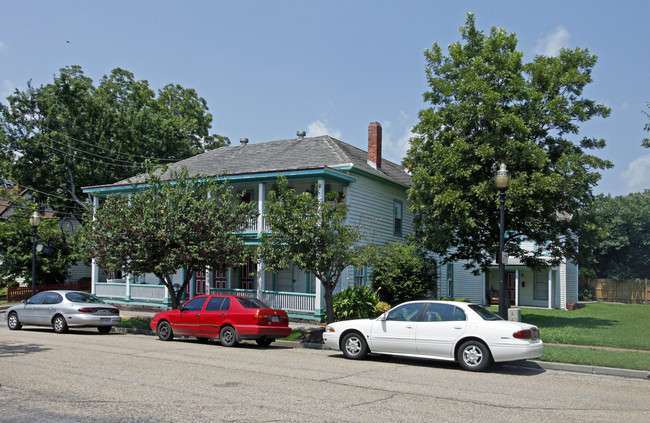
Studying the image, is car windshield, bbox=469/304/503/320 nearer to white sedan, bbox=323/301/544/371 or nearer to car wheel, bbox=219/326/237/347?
white sedan, bbox=323/301/544/371

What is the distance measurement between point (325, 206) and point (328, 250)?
1.31 metres

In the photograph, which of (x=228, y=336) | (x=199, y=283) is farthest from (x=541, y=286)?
(x=228, y=336)

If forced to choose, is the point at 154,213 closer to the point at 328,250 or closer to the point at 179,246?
the point at 179,246

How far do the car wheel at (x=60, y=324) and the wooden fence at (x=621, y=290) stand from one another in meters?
37.1

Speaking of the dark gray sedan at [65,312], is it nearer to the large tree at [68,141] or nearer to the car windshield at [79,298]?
the car windshield at [79,298]

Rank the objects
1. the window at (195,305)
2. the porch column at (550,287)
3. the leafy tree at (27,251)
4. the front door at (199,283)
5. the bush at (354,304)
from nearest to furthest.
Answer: the window at (195,305) < the bush at (354,304) < the front door at (199,283) < the porch column at (550,287) < the leafy tree at (27,251)

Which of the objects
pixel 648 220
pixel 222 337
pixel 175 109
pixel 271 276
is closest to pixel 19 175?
pixel 175 109

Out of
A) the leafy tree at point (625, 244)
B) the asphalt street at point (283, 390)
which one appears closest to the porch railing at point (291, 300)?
the asphalt street at point (283, 390)

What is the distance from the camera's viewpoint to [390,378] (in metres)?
10.3

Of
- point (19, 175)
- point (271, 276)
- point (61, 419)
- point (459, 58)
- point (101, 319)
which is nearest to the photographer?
point (61, 419)

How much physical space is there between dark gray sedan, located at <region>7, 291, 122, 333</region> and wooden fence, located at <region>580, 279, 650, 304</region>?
35800 millimetres

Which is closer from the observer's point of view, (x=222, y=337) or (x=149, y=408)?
(x=149, y=408)

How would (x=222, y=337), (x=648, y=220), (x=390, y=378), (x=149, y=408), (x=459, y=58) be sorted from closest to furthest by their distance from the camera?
(x=149, y=408)
(x=390, y=378)
(x=222, y=337)
(x=459, y=58)
(x=648, y=220)

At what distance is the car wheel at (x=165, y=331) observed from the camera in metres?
16.6
